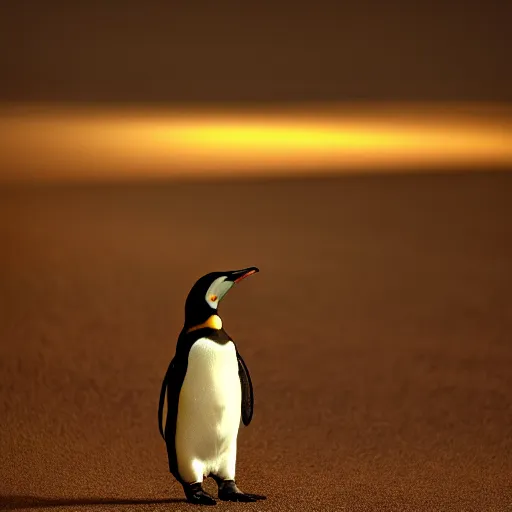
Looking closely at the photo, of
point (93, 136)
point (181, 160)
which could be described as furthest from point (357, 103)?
point (93, 136)

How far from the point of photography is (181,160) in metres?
3.80

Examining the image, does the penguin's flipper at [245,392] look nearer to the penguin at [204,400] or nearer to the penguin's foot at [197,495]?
the penguin at [204,400]

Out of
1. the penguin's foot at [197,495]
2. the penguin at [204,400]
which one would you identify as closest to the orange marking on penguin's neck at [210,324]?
the penguin at [204,400]

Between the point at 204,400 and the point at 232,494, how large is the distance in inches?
6.8

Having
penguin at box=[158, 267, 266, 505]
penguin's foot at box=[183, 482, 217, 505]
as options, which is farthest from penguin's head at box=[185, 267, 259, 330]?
penguin's foot at box=[183, 482, 217, 505]

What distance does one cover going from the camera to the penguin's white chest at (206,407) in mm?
2148

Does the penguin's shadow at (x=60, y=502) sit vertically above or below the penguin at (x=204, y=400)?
below

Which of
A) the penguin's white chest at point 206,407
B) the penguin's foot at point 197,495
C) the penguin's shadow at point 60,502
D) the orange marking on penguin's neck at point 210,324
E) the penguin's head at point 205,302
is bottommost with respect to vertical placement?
the penguin's shadow at point 60,502

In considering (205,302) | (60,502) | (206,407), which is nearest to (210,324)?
(205,302)

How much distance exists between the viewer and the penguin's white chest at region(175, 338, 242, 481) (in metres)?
2.15

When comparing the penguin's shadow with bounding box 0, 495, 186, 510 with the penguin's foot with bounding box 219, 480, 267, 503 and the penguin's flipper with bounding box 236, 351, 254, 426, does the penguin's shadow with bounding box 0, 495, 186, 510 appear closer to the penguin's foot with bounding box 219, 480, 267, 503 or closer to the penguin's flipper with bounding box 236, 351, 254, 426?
the penguin's foot with bounding box 219, 480, 267, 503

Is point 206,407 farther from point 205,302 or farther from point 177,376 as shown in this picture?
point 205,302

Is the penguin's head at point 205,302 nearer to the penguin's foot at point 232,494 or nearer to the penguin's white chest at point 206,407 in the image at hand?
the penguin's white chest at point 206,407

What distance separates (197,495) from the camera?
216 centimetres
